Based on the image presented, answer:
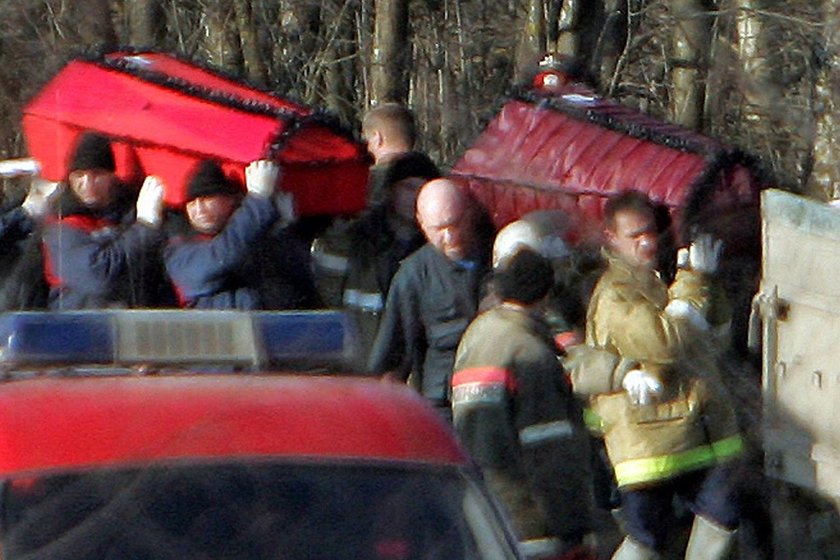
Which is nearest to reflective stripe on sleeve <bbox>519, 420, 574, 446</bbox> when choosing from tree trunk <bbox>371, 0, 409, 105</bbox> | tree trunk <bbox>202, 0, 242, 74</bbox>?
tree trunk <bbox>371, 0, 409, 105</bbox>

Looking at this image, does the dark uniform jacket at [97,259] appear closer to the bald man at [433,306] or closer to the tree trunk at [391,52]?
the bald man at [433,306]

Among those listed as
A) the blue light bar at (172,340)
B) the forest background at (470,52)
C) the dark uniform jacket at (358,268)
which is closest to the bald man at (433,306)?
the dark uniform jacket at (358,268)

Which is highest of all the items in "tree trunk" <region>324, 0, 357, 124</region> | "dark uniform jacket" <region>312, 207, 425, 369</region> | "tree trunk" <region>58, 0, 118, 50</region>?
"dark uniform jacket" <region>312, 207, 425, 369</region>

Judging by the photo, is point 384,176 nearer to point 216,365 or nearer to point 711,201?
point 711,201

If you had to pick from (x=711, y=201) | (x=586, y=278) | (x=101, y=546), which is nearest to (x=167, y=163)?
(x=586, y=278)

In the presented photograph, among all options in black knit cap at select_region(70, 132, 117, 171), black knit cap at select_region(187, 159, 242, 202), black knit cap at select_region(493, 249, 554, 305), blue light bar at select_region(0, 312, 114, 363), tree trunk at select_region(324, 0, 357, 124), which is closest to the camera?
blue light bar at select_region(0, 312, 114, 363)

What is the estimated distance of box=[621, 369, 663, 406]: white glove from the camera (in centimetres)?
695

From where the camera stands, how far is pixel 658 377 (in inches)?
277

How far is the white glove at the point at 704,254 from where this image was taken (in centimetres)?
798

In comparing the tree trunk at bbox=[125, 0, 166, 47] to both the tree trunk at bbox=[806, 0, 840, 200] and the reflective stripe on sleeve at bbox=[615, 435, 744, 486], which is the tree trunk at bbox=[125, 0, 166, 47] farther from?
the reflective stripe on sleeve at bbox=[615, 435, 744, 486]

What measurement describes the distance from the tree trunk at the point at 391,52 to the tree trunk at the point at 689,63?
1.97 meters

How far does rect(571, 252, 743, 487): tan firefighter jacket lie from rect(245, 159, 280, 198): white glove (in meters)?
1.35

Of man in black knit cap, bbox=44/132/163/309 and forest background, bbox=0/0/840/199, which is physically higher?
man in black knit cap, bbox=44/132/163/309

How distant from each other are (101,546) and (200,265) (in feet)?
9.83
